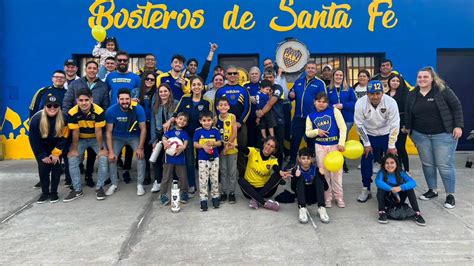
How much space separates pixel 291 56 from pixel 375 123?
2737 millimetres

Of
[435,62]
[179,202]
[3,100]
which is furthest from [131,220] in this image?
[435,62]

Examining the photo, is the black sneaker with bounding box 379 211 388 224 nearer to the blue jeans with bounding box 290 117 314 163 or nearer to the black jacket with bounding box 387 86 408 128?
the blue jeans with bounding box 290 117 314 163

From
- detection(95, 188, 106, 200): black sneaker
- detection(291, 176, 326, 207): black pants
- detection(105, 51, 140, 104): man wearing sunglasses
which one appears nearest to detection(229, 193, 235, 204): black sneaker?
detection(291, 176, 326, 207): black pants

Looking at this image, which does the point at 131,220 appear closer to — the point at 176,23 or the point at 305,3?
the point at 176,23

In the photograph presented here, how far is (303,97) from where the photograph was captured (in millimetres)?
5891

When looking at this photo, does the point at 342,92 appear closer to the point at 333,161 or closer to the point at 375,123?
the point at 375,123

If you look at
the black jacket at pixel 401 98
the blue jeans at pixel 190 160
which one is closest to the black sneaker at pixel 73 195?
the blue jeans at pixel 190 160

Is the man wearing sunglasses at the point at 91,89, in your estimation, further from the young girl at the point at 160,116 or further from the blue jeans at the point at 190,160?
the blue jeans at the point at 190,160

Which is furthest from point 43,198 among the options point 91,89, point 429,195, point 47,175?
point 429,195

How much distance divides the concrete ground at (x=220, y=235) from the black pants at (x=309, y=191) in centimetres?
21

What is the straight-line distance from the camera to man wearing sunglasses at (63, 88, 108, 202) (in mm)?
5098

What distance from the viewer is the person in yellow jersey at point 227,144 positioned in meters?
4.85

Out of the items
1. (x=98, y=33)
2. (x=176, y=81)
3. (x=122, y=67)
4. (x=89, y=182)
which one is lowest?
(x=89, y=182)

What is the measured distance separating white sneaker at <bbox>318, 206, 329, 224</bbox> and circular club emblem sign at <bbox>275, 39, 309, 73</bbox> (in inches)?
131
